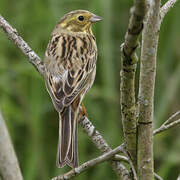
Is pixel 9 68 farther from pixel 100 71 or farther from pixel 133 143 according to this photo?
pixel 133 143

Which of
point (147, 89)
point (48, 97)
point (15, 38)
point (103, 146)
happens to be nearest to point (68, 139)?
point (103, 146)

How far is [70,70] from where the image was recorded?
11.2 ft

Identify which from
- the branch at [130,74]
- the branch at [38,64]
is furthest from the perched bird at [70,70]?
the branch at [130,74]

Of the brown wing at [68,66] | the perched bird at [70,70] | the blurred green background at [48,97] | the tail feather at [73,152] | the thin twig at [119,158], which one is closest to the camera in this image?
the thin twig at [119,158]

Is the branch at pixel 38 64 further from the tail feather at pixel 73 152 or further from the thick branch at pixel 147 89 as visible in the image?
the thick branch at pixel 147 89

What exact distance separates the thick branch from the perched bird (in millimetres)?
Result: 558

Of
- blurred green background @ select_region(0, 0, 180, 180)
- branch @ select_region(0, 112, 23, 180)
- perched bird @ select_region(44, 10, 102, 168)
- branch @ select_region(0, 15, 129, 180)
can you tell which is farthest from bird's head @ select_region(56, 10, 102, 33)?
branch @ select_region(0, 112, 23, 180)

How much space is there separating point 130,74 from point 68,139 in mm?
981

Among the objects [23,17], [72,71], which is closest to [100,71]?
[23,17]

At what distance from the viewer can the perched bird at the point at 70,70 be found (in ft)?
9.07

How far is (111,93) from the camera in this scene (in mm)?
4270

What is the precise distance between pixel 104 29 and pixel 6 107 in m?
1.04

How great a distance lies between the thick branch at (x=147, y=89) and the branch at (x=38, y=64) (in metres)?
0.24

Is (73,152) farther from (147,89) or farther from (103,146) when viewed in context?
(147,89)
